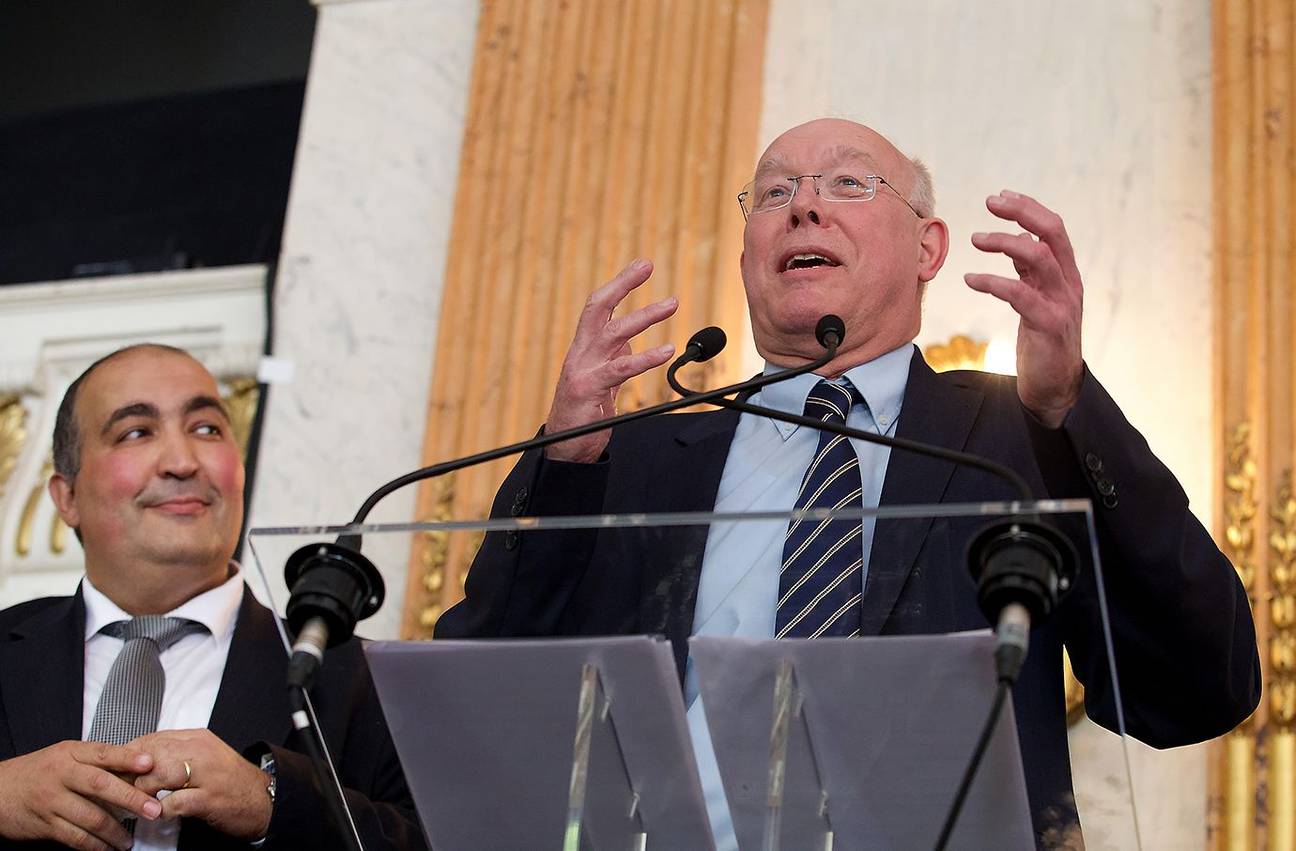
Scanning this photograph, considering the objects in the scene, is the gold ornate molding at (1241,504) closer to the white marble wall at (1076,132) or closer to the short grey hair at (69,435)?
the white marble wall at (1076,132)

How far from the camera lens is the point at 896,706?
1489 mm

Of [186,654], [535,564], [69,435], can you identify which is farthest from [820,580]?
[69,435]

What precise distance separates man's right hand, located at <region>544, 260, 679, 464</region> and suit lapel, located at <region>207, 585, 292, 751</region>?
77 centimetres

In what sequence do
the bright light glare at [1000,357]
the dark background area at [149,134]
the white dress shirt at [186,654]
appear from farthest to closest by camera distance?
the dark background area at [149,134], the bright light glare at [1000,357], the white dress shirt at [186,654]

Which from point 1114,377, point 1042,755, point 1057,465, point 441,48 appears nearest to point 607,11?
point 441,48

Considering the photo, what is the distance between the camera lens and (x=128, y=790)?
2.23m

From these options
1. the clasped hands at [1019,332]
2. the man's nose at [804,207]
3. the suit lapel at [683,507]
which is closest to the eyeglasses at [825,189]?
the man's nose at [804,207]

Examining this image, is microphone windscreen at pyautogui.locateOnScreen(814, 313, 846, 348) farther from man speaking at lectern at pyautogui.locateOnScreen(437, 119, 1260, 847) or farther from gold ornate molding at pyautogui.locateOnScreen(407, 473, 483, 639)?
gold ornate molding at pyautogui.locateOnScreen(407, 473, 483, 639)

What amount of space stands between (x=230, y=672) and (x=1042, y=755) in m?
1.42

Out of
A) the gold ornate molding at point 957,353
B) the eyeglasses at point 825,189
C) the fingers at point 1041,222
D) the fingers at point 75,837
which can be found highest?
the gold ornate molding at point 957,353

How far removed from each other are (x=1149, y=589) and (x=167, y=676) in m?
1.56

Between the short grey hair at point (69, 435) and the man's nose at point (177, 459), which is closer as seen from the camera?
the man's nose at point (177, 459)

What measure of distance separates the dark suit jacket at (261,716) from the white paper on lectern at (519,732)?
0.42ft

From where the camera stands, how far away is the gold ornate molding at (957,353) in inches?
146
